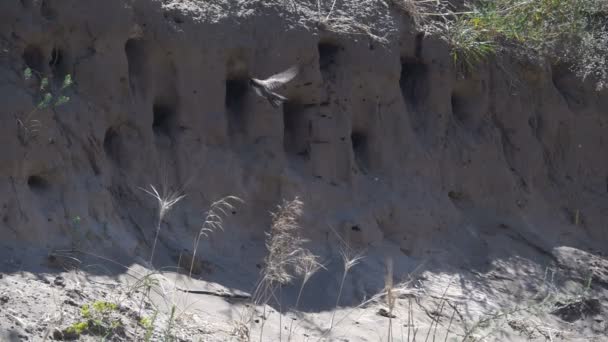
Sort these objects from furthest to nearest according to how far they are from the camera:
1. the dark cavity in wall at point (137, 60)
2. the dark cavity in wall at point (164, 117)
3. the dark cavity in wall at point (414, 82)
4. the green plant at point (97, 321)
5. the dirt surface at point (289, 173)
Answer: the dark cavity in wall at point (414, 82) → the dark cavity in wall at point (164, 117) → the dark cavity in wall at point (137, 60) → the dirt surface at point (289, 173) → the green plant at point (97, 321)

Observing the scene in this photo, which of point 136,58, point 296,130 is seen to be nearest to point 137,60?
point 136,58

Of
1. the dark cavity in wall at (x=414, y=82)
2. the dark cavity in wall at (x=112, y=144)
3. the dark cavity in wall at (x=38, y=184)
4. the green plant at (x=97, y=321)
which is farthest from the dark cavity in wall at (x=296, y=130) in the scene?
the green plant at (x=97, y=321)

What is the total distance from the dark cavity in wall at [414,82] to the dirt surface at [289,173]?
0.01 m

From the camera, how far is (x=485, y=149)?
24.8 feet

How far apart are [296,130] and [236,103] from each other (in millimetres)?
489

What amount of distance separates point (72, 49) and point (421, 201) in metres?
2.69

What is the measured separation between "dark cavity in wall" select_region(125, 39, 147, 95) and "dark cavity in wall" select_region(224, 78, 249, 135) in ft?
1.96

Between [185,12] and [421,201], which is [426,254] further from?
→ [185,12]

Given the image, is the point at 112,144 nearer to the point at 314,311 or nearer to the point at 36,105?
the point at 36,105

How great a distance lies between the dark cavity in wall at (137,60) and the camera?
5.88 metres

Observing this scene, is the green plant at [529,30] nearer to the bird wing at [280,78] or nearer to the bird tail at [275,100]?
the bird wing at [280,78]

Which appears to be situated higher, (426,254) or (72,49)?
(72,49)

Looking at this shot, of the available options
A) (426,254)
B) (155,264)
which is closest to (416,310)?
(426,254)

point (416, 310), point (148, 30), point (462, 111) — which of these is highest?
point (148, 30)
